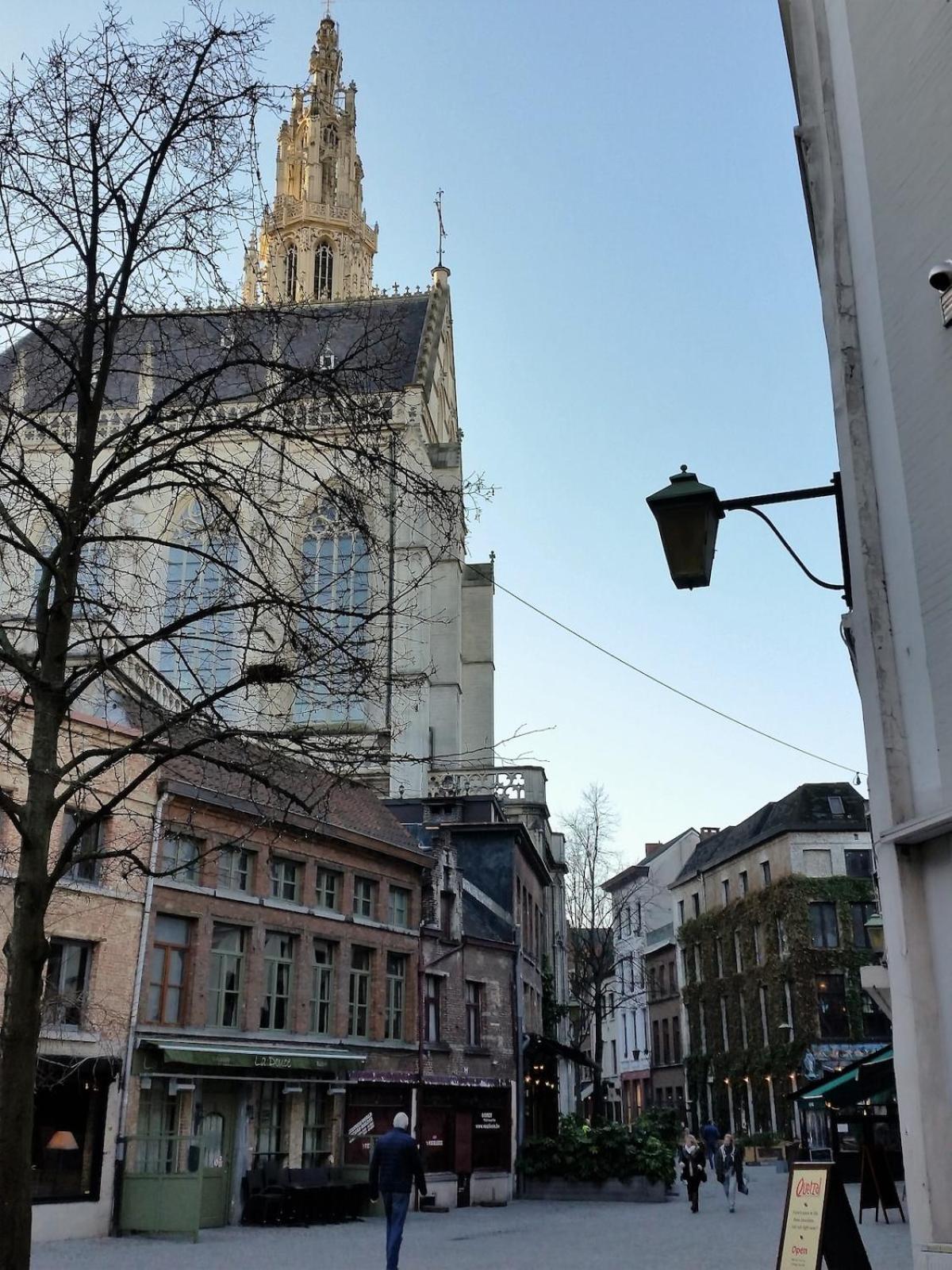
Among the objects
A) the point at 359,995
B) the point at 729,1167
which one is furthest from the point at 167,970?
the point at 729,1167

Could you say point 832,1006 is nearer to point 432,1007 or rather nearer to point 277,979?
point 432,1007

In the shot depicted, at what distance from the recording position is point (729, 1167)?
80.2ft

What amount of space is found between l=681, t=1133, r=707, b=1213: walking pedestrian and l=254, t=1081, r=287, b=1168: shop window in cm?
759

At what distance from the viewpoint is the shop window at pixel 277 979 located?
21.5m

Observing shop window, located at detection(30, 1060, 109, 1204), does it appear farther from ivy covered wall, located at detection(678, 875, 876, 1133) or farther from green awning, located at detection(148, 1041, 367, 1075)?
ivy covered wall, located at detection(678, 875, 876, 1133)

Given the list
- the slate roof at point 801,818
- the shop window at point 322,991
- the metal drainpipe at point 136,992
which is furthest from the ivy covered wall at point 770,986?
the metal drainpipe at point 136,992

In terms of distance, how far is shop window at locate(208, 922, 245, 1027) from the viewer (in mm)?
20391

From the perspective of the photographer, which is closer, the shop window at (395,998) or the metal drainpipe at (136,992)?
the metal drainpipe at (136,992)

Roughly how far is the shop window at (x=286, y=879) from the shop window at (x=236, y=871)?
52 cm

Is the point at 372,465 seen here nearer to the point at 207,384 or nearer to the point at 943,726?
the point at 207,384

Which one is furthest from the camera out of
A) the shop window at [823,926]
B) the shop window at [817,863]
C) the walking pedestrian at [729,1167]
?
the shop window at [817,863]

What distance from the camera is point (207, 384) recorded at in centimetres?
848

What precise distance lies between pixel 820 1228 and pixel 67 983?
13.4m

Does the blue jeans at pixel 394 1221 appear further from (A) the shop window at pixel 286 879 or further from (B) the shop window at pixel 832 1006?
(B) the shop window at pixel 832 1006
